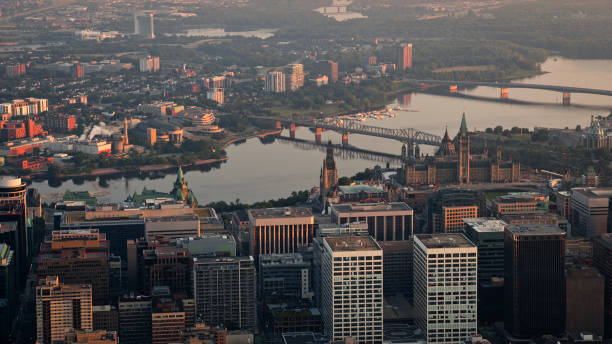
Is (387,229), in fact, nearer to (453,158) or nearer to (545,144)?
(453,158)

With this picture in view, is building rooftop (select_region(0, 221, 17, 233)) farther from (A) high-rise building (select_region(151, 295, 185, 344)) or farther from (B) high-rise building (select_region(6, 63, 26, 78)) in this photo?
(B) high-rise building (select_region(6, 63, 26, 78))

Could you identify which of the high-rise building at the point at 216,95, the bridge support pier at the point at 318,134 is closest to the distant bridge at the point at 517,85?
the high-rise building at the point at 216,95

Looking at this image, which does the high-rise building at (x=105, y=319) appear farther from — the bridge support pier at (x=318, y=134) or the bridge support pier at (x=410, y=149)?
the bridge support pier at (x=318, y=134)

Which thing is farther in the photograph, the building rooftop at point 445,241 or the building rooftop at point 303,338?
the building rooftop at point 445,241

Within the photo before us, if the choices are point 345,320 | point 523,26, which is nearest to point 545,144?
point 345,320

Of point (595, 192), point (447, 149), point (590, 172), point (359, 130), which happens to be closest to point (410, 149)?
point (447, 149)

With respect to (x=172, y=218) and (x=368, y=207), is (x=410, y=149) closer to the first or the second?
(x=368, y=207)
